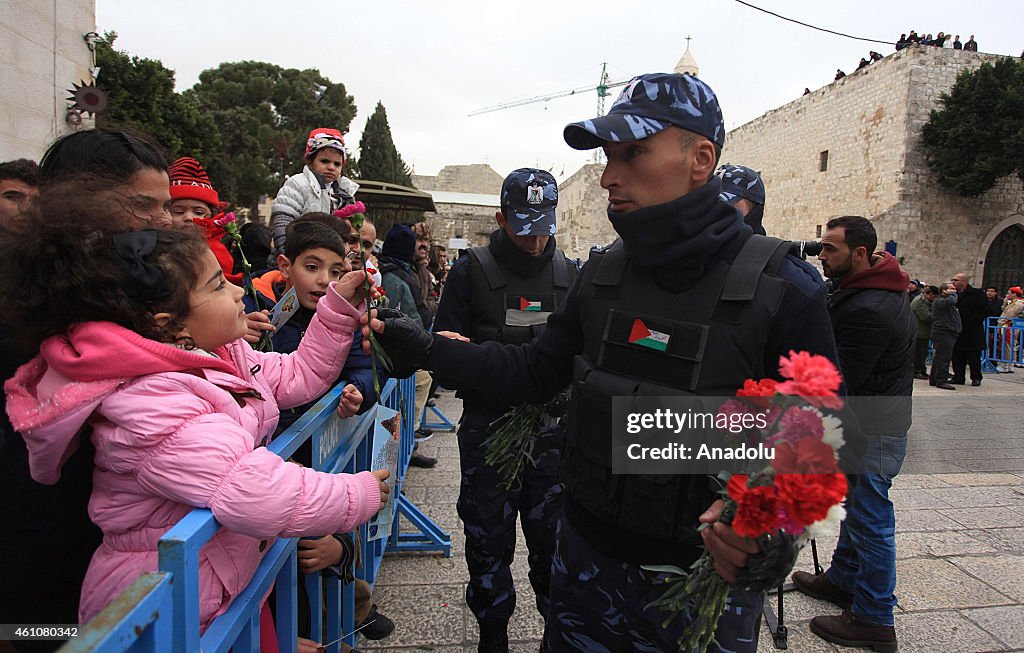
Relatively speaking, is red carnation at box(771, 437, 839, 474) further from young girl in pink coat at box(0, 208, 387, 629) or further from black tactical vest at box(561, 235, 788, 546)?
young girl in pink coat at box(0, 208, 387, 629)

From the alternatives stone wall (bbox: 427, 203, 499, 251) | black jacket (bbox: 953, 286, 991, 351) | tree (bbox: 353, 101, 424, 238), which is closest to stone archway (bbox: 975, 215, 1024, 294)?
black jacket (bbox: 953, 286, 991, 351)

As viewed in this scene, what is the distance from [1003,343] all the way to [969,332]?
326cm

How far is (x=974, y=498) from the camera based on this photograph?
514cm

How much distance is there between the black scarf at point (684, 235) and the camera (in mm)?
1658

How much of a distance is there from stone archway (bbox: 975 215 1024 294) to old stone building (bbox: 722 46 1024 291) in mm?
37

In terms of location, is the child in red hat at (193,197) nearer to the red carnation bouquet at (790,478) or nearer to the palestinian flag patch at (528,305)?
the palestinian flag patch at (528,305)

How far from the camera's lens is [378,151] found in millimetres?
38844

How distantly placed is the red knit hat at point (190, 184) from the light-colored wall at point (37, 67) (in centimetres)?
677

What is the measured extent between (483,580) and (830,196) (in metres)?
26.6

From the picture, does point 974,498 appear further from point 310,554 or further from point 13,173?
point 13,173

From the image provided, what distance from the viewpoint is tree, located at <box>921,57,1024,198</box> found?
19.5 metres

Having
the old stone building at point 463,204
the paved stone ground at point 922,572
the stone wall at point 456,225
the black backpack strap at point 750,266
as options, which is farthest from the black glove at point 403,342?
the stone wall at point 456,225

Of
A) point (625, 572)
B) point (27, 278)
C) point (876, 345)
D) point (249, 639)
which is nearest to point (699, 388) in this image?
point (625, 572)

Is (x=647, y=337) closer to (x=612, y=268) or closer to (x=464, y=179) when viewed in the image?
(x=612, y=268)
